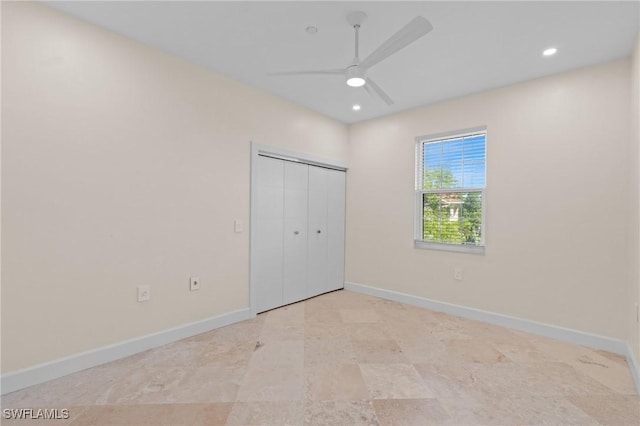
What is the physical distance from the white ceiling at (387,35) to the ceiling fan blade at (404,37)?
328 mm

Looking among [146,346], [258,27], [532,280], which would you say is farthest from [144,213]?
[532,280]

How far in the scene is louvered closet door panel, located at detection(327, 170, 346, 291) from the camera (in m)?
4.27

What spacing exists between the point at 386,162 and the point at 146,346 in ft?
11.1

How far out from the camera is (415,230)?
379cm

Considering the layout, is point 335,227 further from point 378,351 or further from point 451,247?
point 378,351

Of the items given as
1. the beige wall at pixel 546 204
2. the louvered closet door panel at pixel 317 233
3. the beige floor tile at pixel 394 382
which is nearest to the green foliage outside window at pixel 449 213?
the beige wall at pixel 546 204

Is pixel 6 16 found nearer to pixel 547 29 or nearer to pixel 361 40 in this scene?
pixel 361 40

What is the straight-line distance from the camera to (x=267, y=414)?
1.70m

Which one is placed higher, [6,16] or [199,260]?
[6,16]

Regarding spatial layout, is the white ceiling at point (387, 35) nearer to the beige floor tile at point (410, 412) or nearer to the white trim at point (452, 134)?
the white trim at point (452, 134)

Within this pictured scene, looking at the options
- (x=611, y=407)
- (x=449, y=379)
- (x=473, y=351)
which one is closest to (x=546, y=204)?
(x=473, y=351)

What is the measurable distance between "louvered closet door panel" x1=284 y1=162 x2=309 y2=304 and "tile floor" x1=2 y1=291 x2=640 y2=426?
2.91 feet

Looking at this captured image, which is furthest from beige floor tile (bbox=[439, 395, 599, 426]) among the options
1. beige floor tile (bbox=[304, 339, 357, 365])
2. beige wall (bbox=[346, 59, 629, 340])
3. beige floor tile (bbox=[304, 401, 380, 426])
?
beige wall (bbox=[346, 59, 629, 340])

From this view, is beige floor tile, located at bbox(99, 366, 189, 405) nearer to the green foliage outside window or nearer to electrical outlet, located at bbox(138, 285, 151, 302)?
electrical outlet, located at bbox(138, 285, 151, 302)
